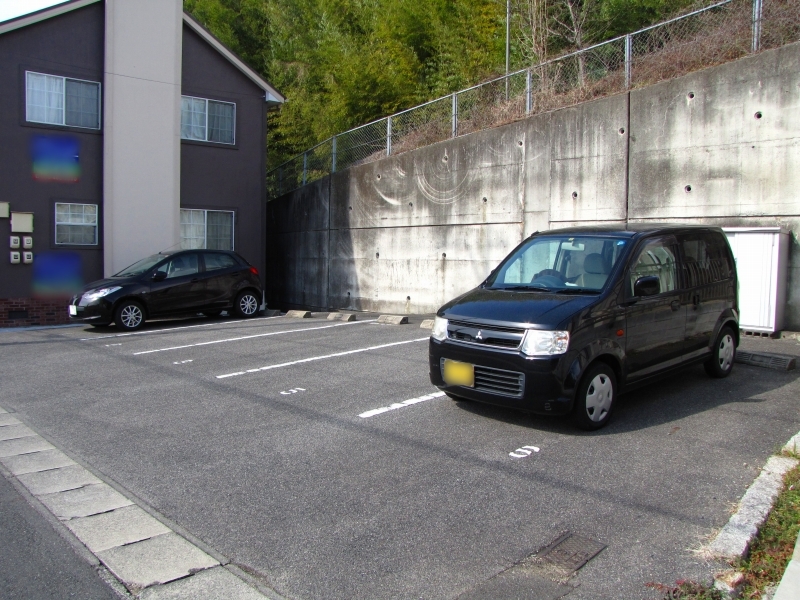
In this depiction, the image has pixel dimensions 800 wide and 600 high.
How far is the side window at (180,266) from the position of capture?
1341 cm

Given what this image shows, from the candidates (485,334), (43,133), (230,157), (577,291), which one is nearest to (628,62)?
(577,291)

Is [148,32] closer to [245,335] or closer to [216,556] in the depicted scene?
[245,335]

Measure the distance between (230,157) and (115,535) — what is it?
49.4ft

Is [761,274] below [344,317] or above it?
above

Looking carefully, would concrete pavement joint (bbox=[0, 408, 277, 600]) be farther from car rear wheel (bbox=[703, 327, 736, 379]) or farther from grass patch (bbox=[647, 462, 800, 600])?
car rear wheel (bbox=[703, 327, 736, 379])

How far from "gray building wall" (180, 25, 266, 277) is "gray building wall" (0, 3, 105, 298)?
212 cm

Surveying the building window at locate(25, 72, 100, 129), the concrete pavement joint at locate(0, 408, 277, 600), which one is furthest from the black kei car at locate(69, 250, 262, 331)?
the concrete pavement joint at locate(0, 408, 277, 600)

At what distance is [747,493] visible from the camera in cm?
440

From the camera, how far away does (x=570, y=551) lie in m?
3.73

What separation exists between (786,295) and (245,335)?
8.19 metres

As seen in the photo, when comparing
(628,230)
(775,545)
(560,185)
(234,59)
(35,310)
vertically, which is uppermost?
(234,59)

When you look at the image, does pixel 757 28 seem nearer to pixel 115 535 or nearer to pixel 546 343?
pixel 546 343

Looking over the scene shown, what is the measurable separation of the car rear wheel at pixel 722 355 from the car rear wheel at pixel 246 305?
31.5ft

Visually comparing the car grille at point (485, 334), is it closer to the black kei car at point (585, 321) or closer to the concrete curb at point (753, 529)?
the black kei car at point (585, 321)
